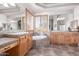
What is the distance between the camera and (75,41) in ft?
6.52

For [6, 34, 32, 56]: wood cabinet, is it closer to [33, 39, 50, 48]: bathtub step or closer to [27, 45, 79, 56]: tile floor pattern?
[33, 39, 50, 48]: bathtub step

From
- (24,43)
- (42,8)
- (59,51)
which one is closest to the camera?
(42,8)

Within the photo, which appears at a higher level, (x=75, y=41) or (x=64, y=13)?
(x=64, y=13)

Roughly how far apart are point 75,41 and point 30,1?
3.23 feet

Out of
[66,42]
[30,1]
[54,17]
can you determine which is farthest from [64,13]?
[30,1]

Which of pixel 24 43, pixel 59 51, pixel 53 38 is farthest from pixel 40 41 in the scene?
pixel 24 43

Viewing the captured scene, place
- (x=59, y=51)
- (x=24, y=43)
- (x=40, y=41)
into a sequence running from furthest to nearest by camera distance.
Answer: (x=24, y=43)
(x=40, y=41)
(x=59, y=51)

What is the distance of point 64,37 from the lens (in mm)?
2053

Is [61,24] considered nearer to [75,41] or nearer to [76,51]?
[75,41]

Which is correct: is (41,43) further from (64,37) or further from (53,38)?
(64,37)

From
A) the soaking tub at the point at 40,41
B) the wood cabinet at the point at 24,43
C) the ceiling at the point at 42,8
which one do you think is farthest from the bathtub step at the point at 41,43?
the ceiling at the point at 42,8

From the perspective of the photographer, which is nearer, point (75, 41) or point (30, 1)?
point (30, 1)

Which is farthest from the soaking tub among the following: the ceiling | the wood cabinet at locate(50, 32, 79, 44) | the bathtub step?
the ceiling

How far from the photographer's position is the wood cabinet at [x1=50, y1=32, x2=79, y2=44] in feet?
6.53
